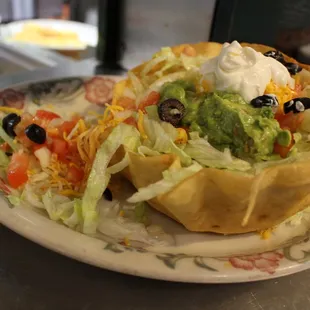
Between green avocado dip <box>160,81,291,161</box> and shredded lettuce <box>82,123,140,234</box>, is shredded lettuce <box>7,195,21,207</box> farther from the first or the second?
green avocado dip <box>160,81,291,161</box>

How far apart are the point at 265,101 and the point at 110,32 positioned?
1171mm

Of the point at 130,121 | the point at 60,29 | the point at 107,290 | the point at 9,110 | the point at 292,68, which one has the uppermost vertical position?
the point at 292,68

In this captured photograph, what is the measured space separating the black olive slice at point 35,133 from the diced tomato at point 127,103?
25 centimetres

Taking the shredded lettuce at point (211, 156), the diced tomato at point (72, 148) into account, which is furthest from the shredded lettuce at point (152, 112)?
the diced tomato at point (72, 148)

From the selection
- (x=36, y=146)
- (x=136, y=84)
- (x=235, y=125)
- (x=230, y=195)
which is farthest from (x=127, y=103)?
(x=230, y=195)

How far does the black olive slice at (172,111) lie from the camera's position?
1.16 m

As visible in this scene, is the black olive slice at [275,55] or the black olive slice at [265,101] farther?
the black olive slice at [275,55]

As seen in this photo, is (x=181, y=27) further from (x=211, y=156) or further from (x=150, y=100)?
(x=211, y=156)

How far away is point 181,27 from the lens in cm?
185

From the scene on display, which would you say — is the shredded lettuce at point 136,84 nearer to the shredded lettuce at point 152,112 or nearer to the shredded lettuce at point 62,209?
the shredded lettuce at point 152,112

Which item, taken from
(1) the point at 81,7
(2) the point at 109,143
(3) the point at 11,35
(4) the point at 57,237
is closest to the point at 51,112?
(2) the point at 109,143

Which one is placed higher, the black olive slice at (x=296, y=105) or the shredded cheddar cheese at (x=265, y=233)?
the black olive slice at (x=296, y=105)

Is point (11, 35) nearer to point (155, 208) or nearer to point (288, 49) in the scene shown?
point (288, 49)

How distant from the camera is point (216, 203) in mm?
1041
